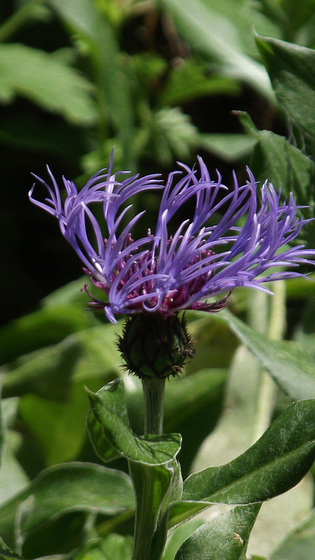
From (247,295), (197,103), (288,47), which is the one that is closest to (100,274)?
(288,47)

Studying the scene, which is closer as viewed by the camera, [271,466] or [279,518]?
[271,466]

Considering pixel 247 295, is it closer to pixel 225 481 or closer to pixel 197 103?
pixel 225 481

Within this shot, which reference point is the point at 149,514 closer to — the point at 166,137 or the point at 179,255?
the point at 179,255

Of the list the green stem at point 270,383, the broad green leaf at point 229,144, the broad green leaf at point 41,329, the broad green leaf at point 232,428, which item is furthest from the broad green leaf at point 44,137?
the broad green leaf at point 232,428

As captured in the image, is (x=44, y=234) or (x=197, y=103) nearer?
(x=44, y=234)

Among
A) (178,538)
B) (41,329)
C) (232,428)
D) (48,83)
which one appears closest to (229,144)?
(48,83)

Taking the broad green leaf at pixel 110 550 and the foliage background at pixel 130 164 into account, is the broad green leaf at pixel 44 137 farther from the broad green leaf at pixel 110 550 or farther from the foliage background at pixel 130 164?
the broad green leaf at pixel 110 550
